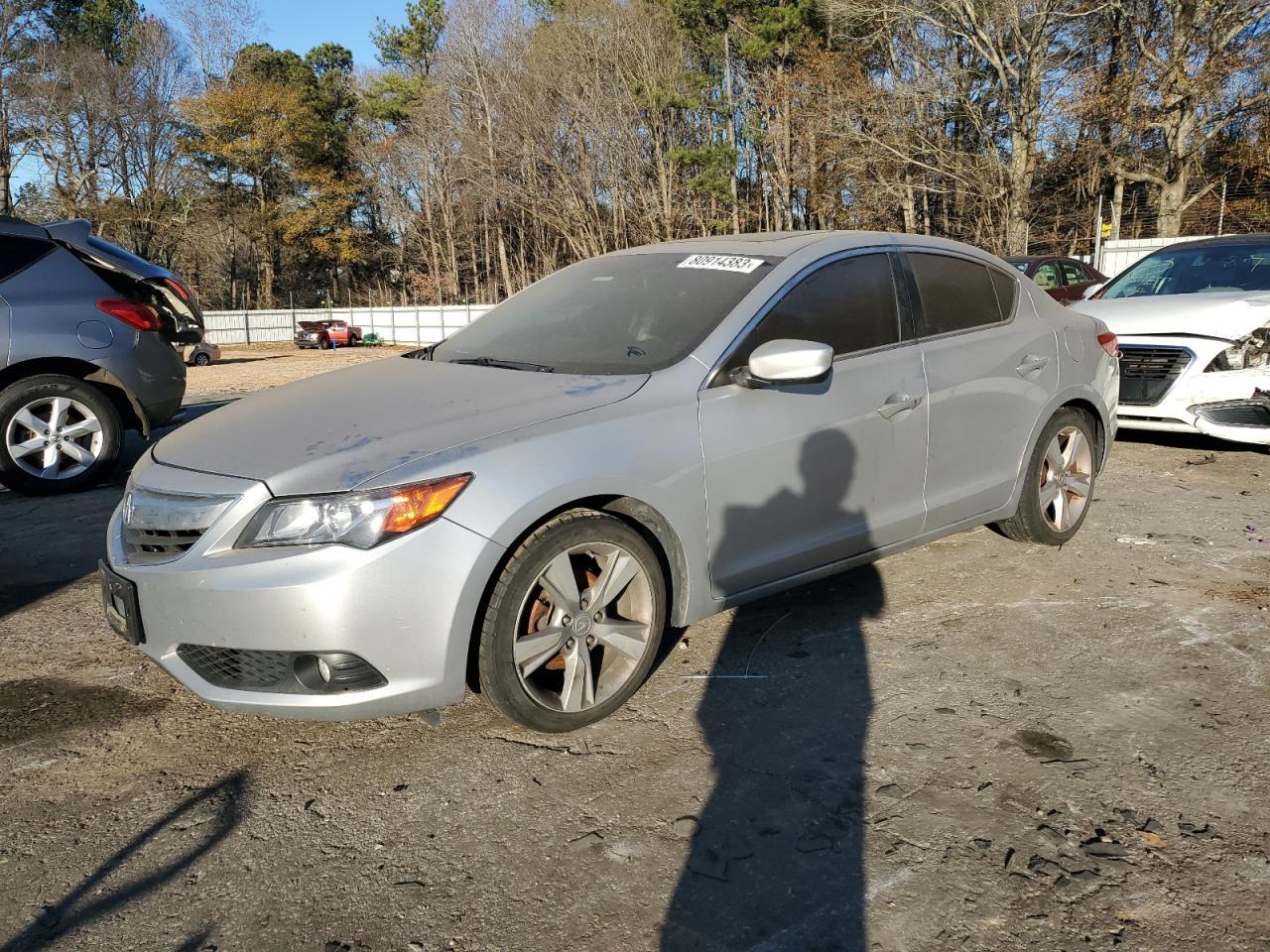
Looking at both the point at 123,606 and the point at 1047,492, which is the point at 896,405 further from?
the point at 123,606

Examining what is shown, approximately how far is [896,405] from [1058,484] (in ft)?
4.81

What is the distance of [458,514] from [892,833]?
1456mm

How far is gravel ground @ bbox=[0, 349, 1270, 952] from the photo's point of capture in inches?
89.4

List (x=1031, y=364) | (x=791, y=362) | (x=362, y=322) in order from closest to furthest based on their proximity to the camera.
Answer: (x=791, y=362) < (x=1031, y=364) < (x=362, y=322)

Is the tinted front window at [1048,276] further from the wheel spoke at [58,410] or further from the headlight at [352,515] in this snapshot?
the headlight at [352,515]

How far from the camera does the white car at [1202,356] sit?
21.8ft

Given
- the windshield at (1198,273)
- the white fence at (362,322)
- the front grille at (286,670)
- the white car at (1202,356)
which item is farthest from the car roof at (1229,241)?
the white fence at (362,322)

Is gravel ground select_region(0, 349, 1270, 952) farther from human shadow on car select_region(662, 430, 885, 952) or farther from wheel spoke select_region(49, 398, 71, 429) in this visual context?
wheel spoke select_region(49, 398, 71, 429)

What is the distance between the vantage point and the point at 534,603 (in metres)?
3.04

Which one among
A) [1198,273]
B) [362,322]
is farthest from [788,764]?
[362,322]

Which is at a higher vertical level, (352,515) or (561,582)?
(352,515)

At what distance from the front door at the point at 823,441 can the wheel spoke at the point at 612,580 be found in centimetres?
36

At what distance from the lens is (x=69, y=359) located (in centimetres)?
653

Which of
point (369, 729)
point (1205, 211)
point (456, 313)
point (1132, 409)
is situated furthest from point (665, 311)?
point (456, 313)
